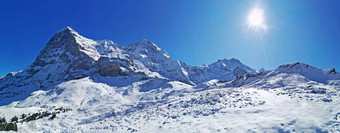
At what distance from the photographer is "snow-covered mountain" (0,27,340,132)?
384 inches

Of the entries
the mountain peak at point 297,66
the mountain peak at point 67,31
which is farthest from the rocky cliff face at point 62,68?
the mountain peak at point 297,66

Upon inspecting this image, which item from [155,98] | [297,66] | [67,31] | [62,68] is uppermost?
[67,31]

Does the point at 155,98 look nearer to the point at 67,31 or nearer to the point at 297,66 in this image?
the point at 297,66

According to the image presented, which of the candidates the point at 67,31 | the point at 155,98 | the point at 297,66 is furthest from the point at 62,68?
the point at 297,66

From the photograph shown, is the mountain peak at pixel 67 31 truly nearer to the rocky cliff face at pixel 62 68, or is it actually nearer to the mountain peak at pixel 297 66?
the rocky cliff face at pixel 62 68

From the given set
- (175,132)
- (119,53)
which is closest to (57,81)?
(119,53)

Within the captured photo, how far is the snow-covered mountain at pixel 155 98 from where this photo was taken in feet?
32.0

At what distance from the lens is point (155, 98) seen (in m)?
Answer: 50.9

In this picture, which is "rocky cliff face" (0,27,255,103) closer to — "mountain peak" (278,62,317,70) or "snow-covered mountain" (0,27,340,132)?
"snow-covered mountain" (0,27,340,132)

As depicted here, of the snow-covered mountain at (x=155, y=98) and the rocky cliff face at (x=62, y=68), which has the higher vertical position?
the rocky cliff face at (x=62, y=68)

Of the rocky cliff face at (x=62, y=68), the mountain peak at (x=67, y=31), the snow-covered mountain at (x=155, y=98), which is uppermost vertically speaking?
the mountain peak at (x=67, y=31)

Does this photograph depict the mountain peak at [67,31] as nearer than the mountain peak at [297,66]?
No

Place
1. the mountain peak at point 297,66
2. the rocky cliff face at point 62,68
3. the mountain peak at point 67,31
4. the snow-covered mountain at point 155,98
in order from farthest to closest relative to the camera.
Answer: the mountain peak at point 67,31, the rocky cliff face at point 62,68, the mountain peak at point 297,66, the snow-covered mountain at point 155,98

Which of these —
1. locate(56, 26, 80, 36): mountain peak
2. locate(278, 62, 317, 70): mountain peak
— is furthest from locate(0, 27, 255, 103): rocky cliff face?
locate(278, 62, 317, 70): mountain peak
